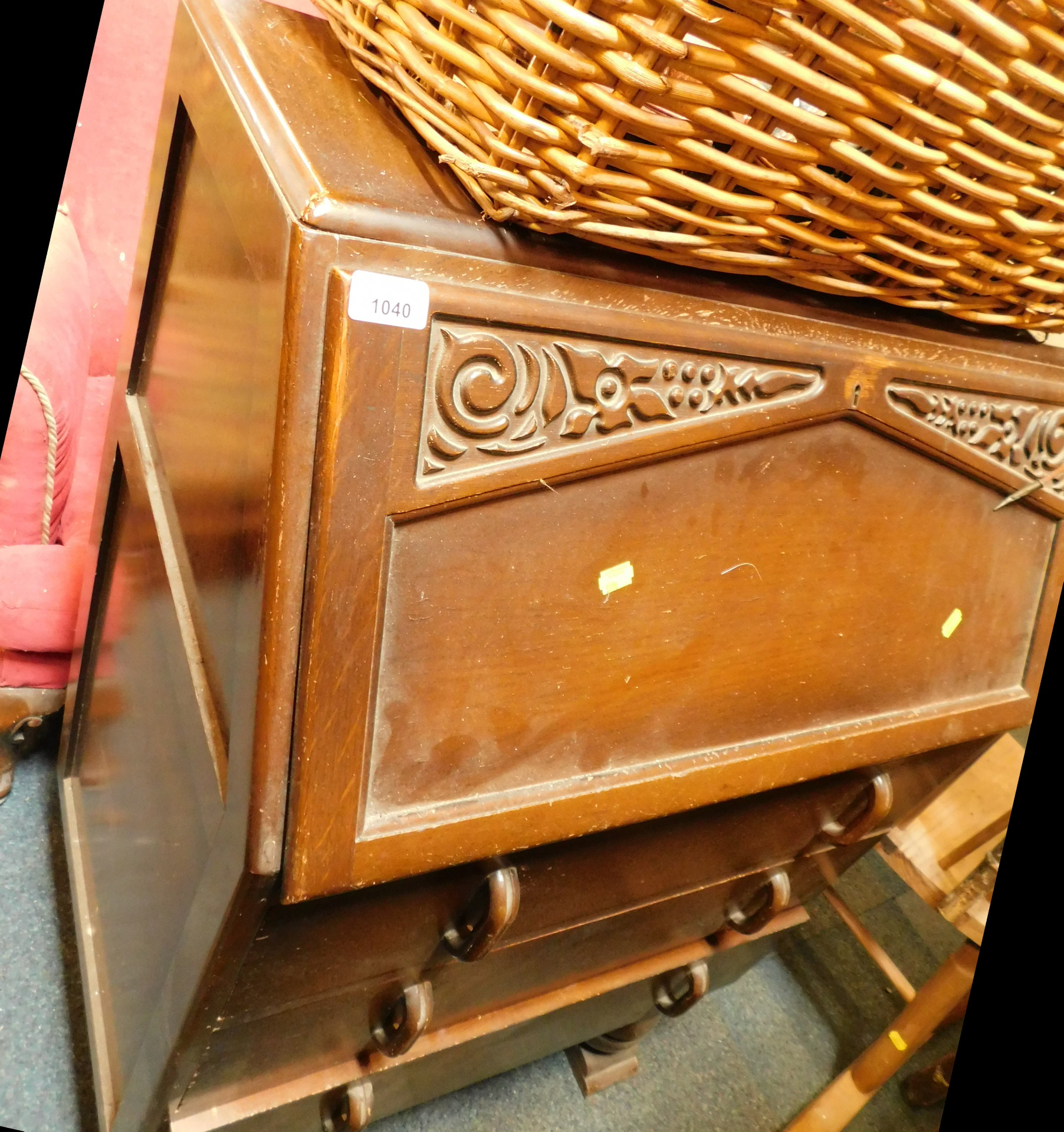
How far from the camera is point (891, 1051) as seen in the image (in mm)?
1054

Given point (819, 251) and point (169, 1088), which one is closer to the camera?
point (819, 251)

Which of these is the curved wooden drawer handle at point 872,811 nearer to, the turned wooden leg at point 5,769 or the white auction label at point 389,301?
the white auction label at point 389,301

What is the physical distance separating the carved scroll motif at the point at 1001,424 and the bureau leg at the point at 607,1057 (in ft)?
2.48

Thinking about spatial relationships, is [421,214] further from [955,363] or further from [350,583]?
[955,363]

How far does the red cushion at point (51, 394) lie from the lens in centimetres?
99

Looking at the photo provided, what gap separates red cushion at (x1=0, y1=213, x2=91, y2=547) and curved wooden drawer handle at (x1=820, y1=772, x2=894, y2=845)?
3.25 ft

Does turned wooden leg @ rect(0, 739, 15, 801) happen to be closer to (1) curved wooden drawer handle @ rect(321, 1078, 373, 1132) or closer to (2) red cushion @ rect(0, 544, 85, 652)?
(2) red cushion @ rect(0, 544, 85, 652)

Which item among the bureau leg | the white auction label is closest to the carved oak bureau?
the white auction label

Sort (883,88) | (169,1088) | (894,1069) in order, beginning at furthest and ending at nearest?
(894,1069), (169,1088), (883,88)

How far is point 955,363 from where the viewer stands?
2.10ft

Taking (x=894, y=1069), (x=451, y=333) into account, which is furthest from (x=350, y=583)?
(x=894, y=1069)

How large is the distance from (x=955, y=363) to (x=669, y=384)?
275mm

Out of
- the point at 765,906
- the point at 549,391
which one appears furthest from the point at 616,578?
the point at 765,906

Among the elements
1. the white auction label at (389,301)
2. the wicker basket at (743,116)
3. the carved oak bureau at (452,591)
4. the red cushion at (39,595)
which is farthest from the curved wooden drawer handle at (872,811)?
the red cushion at (39,595)
